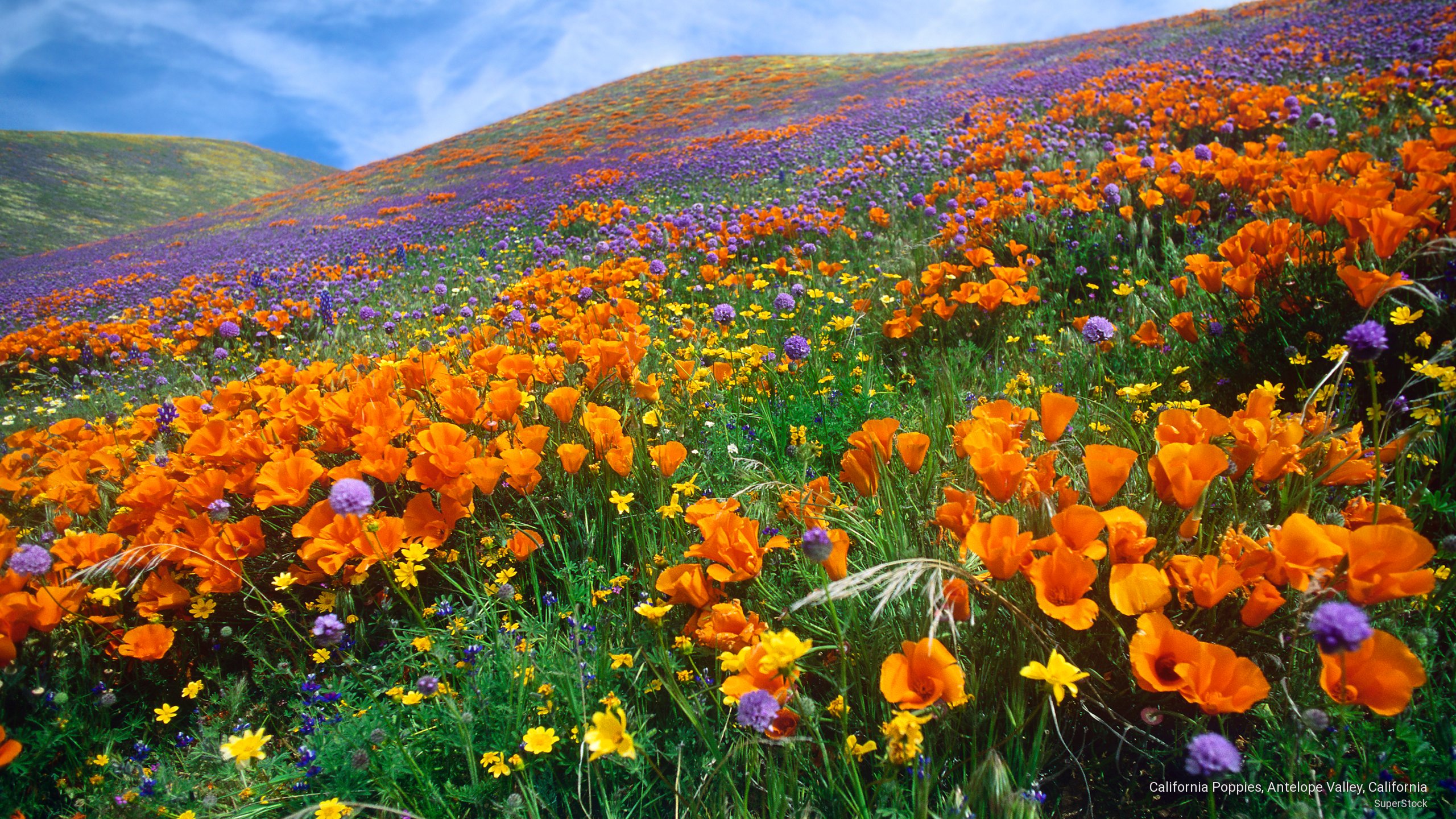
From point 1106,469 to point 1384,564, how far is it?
16.7 inches

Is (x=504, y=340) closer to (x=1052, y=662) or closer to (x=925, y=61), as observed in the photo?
(x=1052, y=662)

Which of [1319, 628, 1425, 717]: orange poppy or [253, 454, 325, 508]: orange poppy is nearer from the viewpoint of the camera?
[1319, 628, 1425, 717]: orange poppy

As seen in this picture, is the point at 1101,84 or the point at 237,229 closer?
the point at 1101,84

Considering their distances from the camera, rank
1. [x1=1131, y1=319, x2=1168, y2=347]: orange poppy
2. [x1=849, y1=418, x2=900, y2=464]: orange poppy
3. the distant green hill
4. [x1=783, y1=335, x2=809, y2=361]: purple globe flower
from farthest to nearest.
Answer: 1. the distant green hill
2. [x1=783, y1=335, x2=809, y2=361]: purple globe flower
3. [x1=1131, y1=319, x2=1168, y2=347]: orange poppy
4. [x1=849, y1=418, x2=900, y2=464]: orange poppy

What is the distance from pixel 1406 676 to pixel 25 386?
9096 millimetres

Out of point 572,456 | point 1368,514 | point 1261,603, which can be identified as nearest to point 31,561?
point 572,456

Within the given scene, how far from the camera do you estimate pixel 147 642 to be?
1630mm

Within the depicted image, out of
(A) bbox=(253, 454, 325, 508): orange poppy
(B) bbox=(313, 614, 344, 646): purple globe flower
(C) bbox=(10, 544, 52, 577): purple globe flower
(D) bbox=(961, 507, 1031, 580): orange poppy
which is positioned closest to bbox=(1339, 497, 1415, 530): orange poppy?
(D) bbox=(961, 507, 1031, 580): orange poppy

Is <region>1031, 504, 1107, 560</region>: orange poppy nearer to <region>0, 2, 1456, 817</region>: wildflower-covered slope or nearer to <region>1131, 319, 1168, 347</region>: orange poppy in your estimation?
<region>0, 2, 1456, 817</region>: wildflower-covered slope

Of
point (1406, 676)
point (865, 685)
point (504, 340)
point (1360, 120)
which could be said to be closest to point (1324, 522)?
point (1406, 676)

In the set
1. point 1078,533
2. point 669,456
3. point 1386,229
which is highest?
point 1386,229

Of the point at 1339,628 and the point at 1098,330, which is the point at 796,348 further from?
the point at 1339,628

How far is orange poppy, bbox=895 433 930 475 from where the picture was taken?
5.01ft

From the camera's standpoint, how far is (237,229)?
1928 cm
